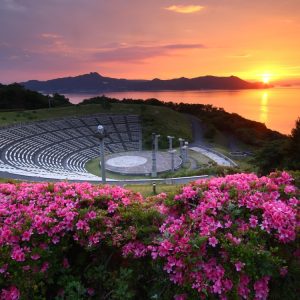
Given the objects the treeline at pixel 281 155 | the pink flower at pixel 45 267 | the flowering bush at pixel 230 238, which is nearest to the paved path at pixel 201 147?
the treeline at pixel 281 155

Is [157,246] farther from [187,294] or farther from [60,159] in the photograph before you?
[60,159]

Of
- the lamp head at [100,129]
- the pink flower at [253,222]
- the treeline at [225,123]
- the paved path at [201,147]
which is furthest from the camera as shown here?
the treeline at [225,123]

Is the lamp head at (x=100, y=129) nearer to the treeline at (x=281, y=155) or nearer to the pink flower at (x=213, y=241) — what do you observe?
the treeline at (x=281, y=155)

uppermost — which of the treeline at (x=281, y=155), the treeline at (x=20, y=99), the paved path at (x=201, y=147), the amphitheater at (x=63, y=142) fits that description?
the treeline at (x=20, y=99)

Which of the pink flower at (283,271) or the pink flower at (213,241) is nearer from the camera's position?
the pink flower at (213,241)

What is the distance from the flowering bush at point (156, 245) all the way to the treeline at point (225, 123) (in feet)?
164

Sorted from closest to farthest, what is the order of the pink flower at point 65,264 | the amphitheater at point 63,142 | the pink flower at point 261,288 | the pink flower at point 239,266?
the pink flower at point 239,266, the pink flower at point 261,288, the pink flower at point 65,264, the amphitheater at point 63,142

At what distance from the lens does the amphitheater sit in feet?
99.3

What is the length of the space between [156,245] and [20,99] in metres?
66.8

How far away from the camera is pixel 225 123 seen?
62.5m

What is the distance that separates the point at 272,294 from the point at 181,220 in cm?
134

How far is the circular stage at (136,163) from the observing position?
1200 inches

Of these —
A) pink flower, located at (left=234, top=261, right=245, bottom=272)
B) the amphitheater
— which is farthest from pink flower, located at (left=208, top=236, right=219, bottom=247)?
the amphitheater

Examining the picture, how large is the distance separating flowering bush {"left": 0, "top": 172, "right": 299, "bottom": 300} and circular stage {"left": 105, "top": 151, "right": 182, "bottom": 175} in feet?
83.5
